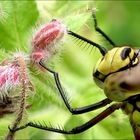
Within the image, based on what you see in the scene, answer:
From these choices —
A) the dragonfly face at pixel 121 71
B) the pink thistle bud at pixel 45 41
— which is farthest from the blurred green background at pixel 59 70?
the dragonfly face at pixel 121 71

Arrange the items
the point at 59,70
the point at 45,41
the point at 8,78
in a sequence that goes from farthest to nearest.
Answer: the point at 59,70 → the point at 45,41 → the point at 8,78

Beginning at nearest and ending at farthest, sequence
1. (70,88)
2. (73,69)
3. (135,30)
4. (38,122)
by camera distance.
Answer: (38,122) < (70,88) < (73,69) < (135,30)

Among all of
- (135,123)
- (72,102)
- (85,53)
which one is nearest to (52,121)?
(72,102)

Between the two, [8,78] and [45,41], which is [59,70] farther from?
[8,78]

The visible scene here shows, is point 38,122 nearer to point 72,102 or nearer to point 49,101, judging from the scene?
point 49,101

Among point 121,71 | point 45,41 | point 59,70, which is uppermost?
point 45,41

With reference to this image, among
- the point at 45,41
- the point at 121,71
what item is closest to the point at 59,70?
the point at 45,41
